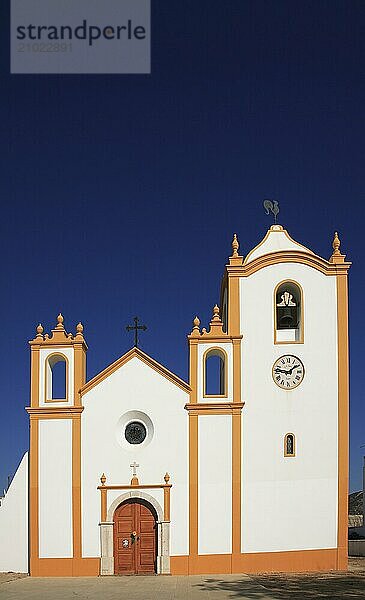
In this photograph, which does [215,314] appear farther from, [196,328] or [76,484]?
[76,484]

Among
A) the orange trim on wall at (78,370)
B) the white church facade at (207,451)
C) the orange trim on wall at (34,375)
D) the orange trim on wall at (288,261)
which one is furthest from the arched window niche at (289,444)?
the orange trim on wall at (34,375)

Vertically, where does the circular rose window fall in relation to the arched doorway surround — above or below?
above

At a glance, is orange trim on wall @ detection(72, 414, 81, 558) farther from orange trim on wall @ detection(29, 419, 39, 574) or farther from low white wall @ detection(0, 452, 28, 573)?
low white wall @ detection(0, 452, 28, 573)

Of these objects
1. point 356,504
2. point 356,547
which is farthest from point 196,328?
point 356,504

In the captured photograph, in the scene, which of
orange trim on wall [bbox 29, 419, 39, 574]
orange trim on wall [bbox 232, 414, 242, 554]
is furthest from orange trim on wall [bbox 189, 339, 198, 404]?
orange trim on wall [bbox 29, 419, 39, 574]

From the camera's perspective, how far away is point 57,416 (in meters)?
23.2

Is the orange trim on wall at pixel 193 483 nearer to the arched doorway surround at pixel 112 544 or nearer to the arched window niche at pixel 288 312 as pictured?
the arched doorway surround at pixel 112 544

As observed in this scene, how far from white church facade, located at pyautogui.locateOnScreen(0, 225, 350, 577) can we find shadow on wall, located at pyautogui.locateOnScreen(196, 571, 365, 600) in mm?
1540

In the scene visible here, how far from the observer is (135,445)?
23.2 metres

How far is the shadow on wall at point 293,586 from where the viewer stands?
17.2m

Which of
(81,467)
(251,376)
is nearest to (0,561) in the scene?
(81,467)

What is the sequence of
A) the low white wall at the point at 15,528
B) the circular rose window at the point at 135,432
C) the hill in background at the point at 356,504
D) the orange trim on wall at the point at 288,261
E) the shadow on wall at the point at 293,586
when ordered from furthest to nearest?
the hill in background at the point at 356,504
the orange trim on wall at the point at 288,261
the circular rose window at the point at 135,432
the low white wall at the point at 15,528
the shadow on wall at the point at 293,586

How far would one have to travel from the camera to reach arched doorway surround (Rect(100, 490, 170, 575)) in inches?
882

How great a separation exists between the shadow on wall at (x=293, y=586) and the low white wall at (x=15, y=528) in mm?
6047
